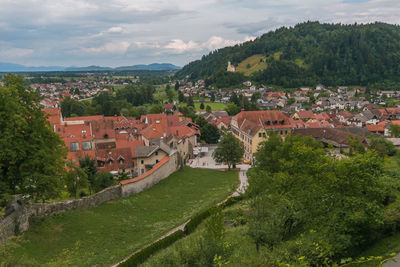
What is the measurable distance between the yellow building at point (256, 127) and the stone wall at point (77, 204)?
22327mm

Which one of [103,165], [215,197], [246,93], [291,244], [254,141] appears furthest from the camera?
[246,93]

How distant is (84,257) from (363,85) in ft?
666

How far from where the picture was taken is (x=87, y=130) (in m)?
60.7

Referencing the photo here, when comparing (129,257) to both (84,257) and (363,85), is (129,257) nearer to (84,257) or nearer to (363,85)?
(84,257)

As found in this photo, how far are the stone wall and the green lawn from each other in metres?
0.56

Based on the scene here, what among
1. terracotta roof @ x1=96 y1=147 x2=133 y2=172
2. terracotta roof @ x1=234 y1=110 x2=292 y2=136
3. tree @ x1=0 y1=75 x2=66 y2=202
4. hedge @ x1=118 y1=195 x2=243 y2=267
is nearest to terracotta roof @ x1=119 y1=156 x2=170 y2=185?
terracotta roof @ x1=96 y1=147 x2=133 y2=172

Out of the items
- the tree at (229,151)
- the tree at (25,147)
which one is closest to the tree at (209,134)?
→ the tree at (229,151)

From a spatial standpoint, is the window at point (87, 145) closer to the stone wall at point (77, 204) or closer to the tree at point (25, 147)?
the stone wall at point (77, 204)

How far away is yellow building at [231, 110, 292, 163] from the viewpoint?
58844 mm

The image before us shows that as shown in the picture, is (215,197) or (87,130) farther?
(87,130)

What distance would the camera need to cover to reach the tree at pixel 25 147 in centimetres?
1952

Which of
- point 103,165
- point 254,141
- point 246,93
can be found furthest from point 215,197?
point 246,93

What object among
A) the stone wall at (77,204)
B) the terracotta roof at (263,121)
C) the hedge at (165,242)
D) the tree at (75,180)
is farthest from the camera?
the terracotta roof at (263,121)

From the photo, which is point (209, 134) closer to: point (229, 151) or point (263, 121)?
point (263, 121)
